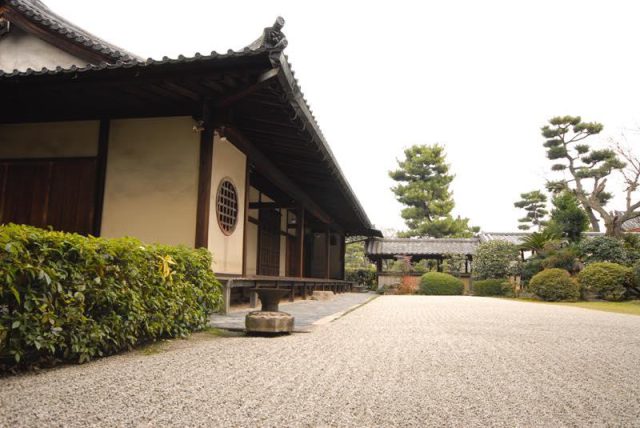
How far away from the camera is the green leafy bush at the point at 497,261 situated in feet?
71.5

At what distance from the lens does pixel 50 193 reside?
671cm

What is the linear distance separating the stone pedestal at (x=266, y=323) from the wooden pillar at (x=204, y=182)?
5.43 feet

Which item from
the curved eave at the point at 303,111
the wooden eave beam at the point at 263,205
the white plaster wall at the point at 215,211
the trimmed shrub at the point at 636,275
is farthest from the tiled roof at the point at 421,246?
the white plaster wall at the point at 215,211

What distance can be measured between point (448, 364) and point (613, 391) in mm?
1104

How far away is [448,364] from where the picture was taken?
3582 millimetres

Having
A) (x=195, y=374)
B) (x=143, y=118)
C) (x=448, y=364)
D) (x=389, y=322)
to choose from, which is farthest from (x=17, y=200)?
(x=448, y=364)

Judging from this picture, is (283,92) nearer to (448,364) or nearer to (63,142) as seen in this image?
(448,364)

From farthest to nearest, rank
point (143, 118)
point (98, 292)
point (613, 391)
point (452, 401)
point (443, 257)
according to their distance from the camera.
→ point (443, 257) → point (143, 118) → point (98, 292) → point (613, 391) → point (452, 401)

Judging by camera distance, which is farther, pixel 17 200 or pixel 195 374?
pixel 17 200

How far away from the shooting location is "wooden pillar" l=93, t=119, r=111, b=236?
6.56 meters

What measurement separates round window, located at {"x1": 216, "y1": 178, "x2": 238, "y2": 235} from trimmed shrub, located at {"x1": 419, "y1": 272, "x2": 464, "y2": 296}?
1668 centimetres

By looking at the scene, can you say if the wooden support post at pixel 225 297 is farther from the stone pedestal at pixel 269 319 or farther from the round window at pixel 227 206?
the stone pedestal at pixel 269 319

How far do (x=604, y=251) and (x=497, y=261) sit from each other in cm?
495

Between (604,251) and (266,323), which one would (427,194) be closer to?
(604,251)
